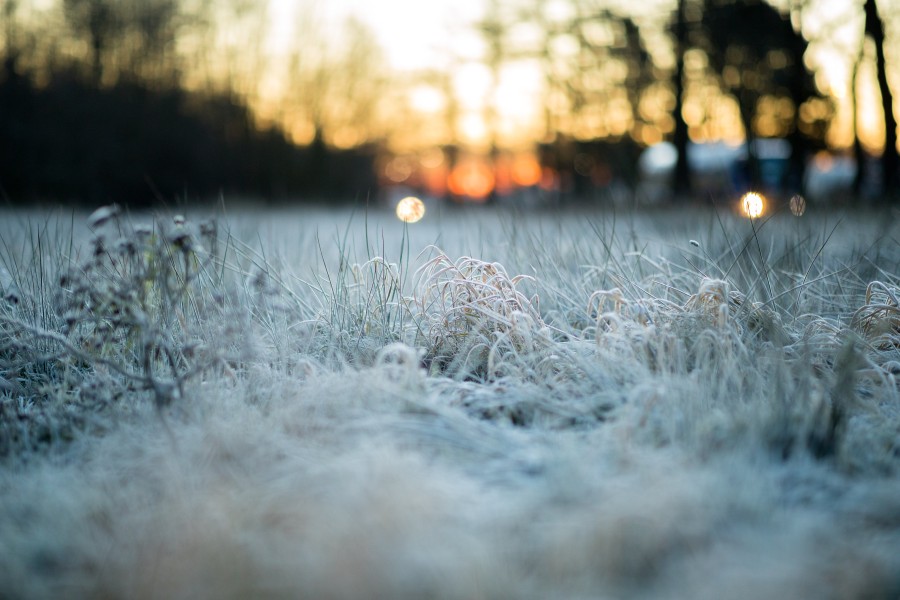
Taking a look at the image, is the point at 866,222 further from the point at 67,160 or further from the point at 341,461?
the point at 67,160

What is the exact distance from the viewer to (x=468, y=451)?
60.1 inches

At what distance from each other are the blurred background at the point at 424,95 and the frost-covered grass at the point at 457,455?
494cm

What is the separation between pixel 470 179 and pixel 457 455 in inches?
676

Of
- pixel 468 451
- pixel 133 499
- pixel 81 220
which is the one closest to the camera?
pixel 133 499

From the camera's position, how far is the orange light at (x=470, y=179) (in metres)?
16.9

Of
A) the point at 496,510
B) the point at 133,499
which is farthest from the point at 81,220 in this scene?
the point at 496,510

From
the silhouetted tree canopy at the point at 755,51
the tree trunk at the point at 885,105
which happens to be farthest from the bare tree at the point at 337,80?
the tree trunk at the point at 885,105

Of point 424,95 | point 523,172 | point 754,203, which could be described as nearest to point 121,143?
point 424,95

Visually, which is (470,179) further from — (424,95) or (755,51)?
(755,51)

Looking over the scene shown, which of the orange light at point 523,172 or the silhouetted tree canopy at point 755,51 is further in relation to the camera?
the orange light at point 523,172

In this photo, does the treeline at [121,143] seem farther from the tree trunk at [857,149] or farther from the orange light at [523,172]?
the tree trunk at [857,149]

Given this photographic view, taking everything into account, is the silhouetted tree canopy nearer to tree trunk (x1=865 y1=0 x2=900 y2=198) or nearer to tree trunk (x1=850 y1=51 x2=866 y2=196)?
tree trunk (x1=850 y1=51 x2=866 y2=196)

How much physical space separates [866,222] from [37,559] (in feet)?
16.3

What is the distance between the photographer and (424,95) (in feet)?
47.8
